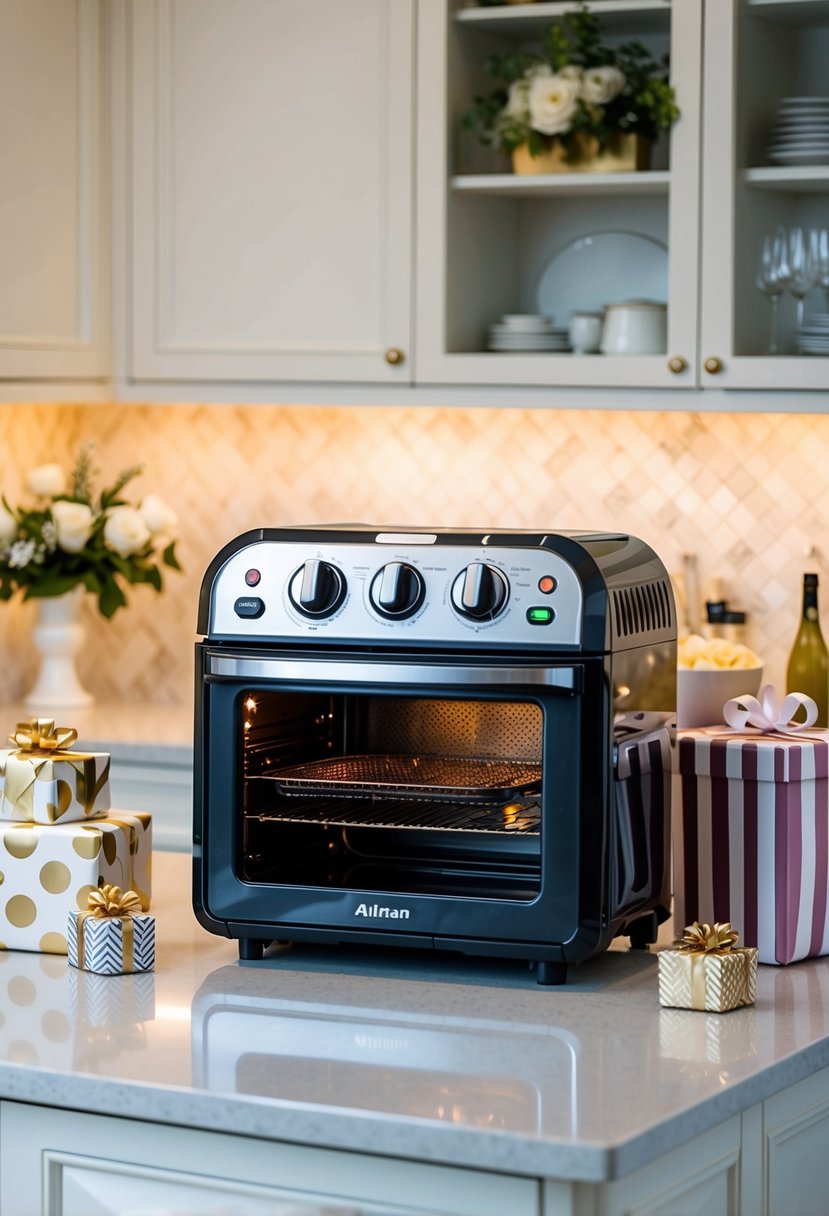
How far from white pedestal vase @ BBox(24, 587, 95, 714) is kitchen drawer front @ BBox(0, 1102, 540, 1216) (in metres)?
2.00

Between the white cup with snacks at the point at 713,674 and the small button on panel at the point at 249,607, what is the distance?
2.29ft

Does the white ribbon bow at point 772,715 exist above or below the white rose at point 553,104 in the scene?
below

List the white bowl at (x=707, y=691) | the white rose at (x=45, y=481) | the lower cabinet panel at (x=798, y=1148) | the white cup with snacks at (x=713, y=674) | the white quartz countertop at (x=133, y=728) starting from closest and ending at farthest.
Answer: the lower cabinet panel at (x=798, y=1148)
the white bowl at (x=707, y=691)
the white cup with snacks at (x=713, y=674)
the white quartz countertop at (x=133, y=728)
the white rose at (x=45, y=481)

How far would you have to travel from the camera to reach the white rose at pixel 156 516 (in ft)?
10.9

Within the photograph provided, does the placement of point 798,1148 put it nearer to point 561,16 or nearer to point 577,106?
point 577,106

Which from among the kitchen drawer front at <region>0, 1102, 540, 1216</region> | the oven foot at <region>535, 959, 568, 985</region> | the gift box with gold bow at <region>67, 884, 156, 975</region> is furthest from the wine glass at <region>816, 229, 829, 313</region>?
the kitchen drawer front at <region>0, 1102, 540, 1216</region>

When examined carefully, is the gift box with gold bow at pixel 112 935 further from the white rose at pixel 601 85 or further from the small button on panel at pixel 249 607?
the white rose at pixel 601 85

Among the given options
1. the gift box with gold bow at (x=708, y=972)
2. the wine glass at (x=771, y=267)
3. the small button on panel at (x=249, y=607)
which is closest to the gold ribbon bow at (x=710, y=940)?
the gift box with gold bow at (x=708, y=972)

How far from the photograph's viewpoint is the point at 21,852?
169 cm

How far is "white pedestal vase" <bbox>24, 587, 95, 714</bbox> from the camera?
131 inches

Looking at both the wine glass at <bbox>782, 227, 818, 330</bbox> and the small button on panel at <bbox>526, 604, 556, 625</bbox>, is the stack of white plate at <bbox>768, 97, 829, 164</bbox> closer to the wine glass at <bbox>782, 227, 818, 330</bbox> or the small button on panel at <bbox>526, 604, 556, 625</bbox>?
the wine glass at <bbox>782, 227, 818, 330</bbox>

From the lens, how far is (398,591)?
5.21ft

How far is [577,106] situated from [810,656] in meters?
0.98

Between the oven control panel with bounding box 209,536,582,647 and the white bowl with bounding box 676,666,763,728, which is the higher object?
the oven control panel with bounding box 209,536,582,647
